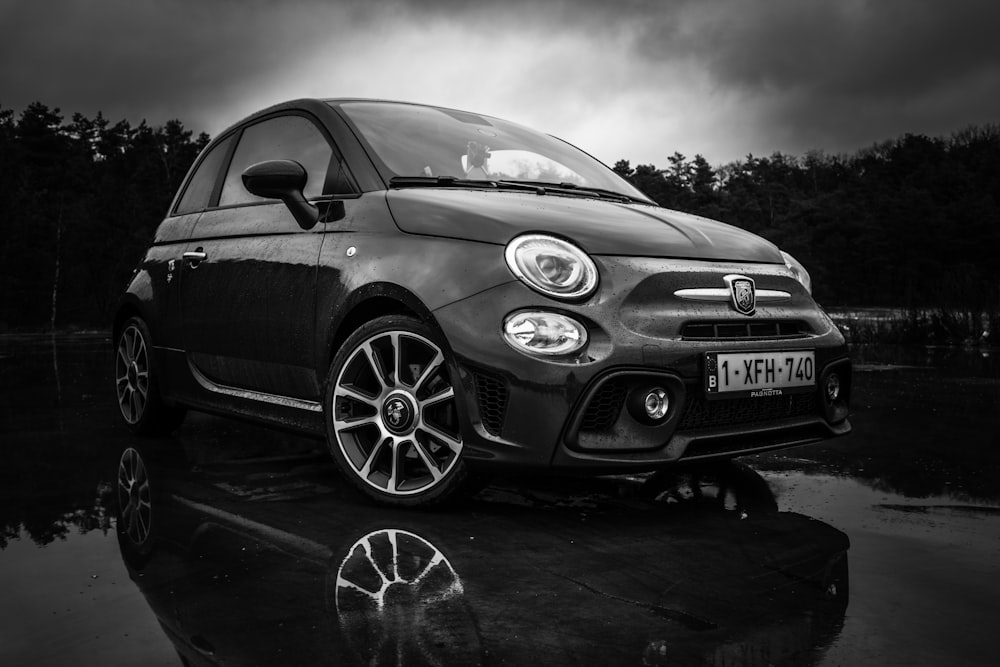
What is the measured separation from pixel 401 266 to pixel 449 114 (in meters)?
1.50

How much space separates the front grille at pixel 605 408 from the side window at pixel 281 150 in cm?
164

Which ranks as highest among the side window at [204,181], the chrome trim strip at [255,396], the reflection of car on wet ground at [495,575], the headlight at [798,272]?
the side window at [204,181]

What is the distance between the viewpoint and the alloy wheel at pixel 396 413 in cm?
338

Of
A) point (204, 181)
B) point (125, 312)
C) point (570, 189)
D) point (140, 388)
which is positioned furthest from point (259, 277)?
point (125, 312)

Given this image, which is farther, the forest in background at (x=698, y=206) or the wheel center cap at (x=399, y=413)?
the forest in background at (x=698, y=206)

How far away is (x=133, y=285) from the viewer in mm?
5406

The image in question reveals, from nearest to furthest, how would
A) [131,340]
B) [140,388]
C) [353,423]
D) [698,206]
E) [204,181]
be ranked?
1. [353,423]
2. [204,181]
3. [140,388]
4. [131,340]
5. [698,206]

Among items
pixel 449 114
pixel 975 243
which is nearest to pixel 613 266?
pixel 449 114

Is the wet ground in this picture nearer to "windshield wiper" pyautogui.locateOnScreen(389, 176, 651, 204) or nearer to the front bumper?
the front bumper

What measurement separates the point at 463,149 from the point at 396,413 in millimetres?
1395

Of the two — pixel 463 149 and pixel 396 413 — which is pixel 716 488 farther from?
pixel 463 149

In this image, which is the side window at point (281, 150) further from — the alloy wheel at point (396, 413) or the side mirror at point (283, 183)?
the alloy wheel at point (396, 413)

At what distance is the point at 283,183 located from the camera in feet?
12.5

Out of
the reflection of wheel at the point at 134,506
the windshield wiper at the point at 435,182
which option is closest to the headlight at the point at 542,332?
the windshield wiper at the point at 435,182
